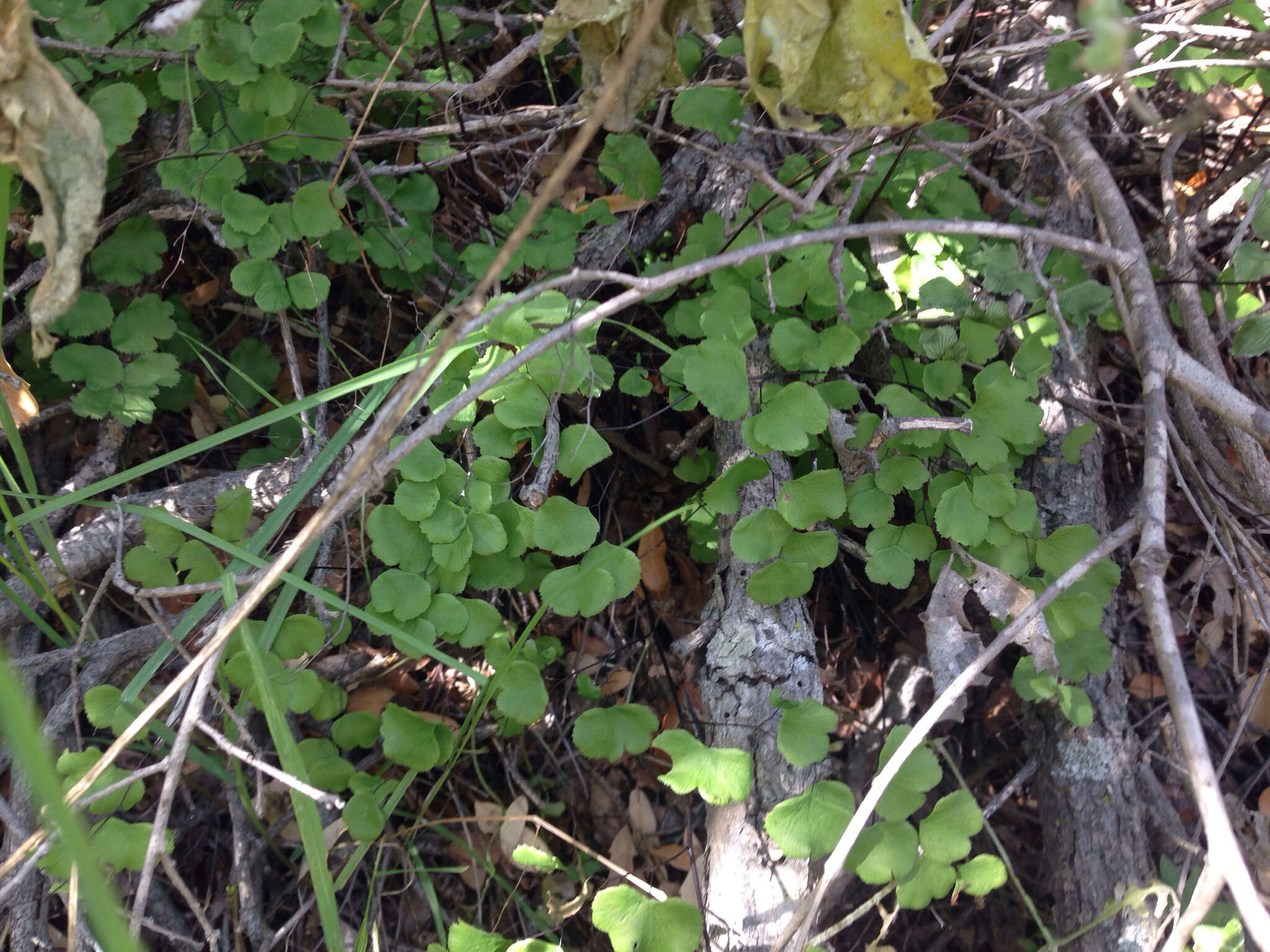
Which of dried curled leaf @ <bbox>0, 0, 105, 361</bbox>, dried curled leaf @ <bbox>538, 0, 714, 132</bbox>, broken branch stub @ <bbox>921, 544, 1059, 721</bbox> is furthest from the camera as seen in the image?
broken branch stub @ <bbox>921, 544, 1059, 721</bbox>

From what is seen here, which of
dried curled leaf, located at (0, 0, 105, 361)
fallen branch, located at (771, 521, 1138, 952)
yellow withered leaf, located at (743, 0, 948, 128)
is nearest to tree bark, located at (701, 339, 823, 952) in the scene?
fallen branch, located at (771, 521, 1138, 952)

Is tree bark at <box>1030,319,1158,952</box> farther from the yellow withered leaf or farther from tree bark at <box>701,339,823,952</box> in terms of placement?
the yellow withered leaf

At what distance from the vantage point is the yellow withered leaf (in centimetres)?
103

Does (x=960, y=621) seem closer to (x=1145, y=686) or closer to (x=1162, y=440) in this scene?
(x=1162, y=440)

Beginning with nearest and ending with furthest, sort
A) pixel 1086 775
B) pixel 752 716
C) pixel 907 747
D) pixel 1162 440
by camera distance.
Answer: pixel 907 747
pixel 1162 440
pixel 752 716
pixel 1086 775

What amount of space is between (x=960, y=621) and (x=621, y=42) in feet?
3.62

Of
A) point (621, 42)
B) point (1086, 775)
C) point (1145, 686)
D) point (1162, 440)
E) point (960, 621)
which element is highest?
point (621, 42)

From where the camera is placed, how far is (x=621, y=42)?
1.20 metres

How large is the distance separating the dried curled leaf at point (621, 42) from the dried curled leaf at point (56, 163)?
0.64 m

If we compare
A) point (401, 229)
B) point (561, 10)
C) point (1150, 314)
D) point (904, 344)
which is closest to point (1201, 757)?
point (1150, 314)

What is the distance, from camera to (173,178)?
1414 mm

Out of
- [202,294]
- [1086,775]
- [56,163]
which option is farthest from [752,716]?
[202,294]

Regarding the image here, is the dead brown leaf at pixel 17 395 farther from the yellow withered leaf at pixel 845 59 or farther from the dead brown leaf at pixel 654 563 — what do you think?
the yellow withered leaf at pixel 845 59

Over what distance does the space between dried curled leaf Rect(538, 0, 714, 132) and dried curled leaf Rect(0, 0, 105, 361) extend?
64cm
